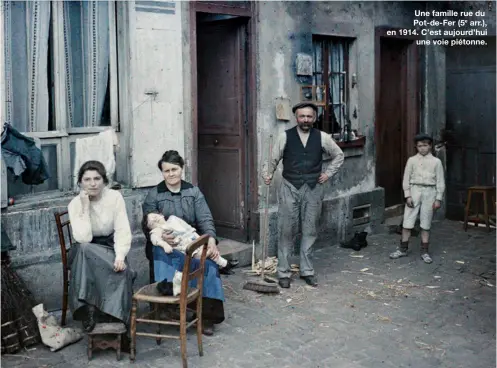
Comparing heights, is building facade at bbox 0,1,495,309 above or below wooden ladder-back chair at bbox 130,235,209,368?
above

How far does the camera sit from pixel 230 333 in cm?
654

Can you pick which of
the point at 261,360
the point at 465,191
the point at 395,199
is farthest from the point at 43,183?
the point at 465,191

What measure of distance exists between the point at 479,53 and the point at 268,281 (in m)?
6.34

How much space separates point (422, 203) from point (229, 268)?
2828 millimetres

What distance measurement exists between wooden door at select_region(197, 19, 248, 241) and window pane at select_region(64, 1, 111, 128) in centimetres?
208

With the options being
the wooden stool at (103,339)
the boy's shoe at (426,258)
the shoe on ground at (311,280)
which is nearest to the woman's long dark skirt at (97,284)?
the wooden stool at (103,339)

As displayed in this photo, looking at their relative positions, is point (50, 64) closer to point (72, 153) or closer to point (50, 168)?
point (72, 153)

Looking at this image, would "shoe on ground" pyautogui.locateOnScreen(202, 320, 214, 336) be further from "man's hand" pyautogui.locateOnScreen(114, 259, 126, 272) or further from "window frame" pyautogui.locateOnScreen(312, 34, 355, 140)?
"window frame" pyautogui.locateOnScreen(312, 34, 355, 140)

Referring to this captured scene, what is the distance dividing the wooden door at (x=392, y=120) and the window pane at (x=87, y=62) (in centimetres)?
542

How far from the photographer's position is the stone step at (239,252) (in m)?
8.98

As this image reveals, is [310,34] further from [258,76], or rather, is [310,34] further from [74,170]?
[74,170]

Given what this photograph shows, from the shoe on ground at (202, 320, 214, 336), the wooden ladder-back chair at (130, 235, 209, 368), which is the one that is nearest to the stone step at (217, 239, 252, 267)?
the shoe on ground at (202, 320, 214, 336)

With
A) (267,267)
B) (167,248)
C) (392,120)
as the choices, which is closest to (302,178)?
(267,267)

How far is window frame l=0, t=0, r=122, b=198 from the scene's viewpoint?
288 inches
